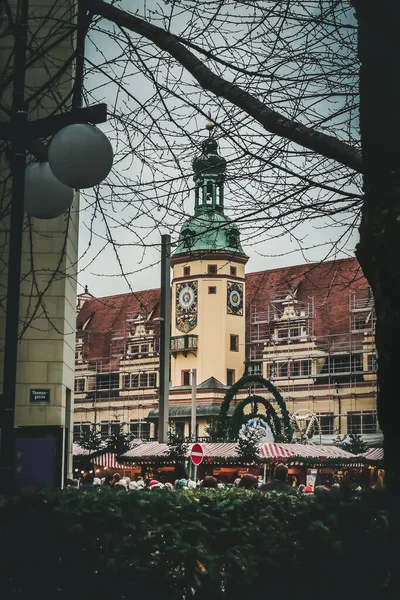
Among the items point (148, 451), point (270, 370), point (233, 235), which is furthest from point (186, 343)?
point (233, 235)

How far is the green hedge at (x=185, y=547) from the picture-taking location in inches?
225

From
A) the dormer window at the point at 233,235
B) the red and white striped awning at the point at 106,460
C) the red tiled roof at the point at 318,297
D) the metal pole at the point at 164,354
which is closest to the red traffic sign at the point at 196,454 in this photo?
the metal pole at the point at 164,354

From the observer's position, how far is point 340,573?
6.15 m

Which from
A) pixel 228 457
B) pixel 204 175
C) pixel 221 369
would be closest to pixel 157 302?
pixel 221 369

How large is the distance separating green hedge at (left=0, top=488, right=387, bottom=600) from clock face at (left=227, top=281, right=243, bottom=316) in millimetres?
83910

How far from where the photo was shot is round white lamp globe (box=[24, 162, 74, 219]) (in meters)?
6.68

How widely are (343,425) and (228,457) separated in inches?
1627

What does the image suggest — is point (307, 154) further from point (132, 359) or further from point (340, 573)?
point (132, 359)

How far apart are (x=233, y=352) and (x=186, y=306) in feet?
19.9

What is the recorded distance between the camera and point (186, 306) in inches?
3580

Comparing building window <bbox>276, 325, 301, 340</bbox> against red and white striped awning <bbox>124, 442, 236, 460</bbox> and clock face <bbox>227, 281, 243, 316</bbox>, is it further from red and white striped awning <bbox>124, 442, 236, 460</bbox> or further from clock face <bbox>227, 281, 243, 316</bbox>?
red and white striped awning <bbox>124, 442, 236, 460</bbox>

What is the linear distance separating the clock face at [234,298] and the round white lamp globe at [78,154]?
84137mm

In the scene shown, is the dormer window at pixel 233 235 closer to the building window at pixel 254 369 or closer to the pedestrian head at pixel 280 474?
the pedestrian head at pixel 280 474

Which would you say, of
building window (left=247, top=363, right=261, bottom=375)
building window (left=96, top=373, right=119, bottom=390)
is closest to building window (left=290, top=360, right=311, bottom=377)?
building window (left=247, top=363, right=261, bottom=375)
